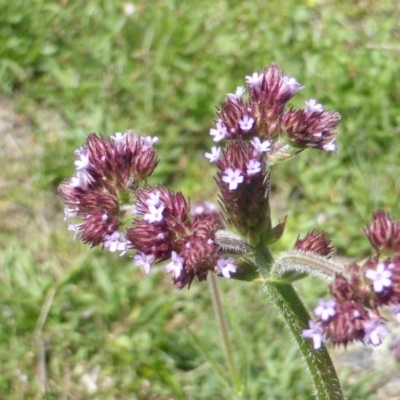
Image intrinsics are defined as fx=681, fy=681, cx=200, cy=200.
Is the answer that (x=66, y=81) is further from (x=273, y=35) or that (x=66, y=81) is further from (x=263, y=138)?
(x=263, y=138)

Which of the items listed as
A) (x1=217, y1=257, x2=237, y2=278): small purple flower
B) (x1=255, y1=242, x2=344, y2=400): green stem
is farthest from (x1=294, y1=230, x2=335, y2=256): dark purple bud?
(x1=217, y1=257, x2=237, y2=278): small purple flower

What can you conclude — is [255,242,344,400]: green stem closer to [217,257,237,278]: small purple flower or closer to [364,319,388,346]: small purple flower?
[217,257,237,278]: small purple flower

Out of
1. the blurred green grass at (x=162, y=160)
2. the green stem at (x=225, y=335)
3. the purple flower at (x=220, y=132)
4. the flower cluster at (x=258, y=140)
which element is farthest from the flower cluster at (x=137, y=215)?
the blurred green grass at (x=162, y=160)

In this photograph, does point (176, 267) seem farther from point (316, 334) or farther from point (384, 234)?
point (384, 234)

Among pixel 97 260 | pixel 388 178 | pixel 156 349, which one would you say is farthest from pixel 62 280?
pixel 388 178

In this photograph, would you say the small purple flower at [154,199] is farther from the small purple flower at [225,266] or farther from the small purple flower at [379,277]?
the small purple flower at [379,277]
